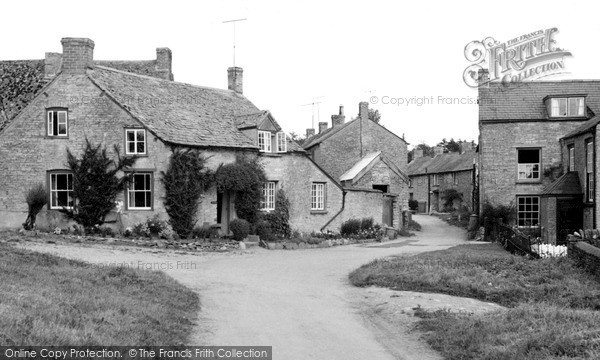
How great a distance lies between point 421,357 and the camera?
9688 millimetres

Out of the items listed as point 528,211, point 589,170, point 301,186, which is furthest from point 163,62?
point 589,170

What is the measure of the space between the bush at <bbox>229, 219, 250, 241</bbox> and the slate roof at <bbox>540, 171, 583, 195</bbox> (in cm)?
1646

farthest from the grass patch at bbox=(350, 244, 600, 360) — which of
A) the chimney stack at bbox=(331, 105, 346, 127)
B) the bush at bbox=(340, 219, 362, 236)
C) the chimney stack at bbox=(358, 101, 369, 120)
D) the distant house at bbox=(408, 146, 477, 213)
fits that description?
the distant house at bbox=(408, 146, 477, 213)

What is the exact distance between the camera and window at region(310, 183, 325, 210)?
109 ft

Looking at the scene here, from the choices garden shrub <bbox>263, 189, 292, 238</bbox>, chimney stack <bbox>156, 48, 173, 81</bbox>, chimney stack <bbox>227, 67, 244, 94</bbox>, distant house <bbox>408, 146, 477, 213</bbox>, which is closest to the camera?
garden shrub <bbox>263, 189, 292, 238</bbox>

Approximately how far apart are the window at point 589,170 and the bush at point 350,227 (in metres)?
12.2

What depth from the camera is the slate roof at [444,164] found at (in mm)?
59062

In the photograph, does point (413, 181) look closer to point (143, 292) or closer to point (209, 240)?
point (209, 240)

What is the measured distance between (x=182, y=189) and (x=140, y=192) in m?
2.02

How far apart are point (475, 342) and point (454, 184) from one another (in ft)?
171

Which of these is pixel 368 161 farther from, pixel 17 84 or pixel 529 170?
pixel 17 84

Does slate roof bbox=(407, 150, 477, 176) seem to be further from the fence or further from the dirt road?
the dirt road

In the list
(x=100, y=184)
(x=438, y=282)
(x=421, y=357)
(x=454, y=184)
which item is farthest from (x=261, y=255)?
(x=454, y=184)

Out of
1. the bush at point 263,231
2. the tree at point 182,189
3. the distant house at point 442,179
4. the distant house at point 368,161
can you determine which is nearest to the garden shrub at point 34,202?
the tree at point 182,189
